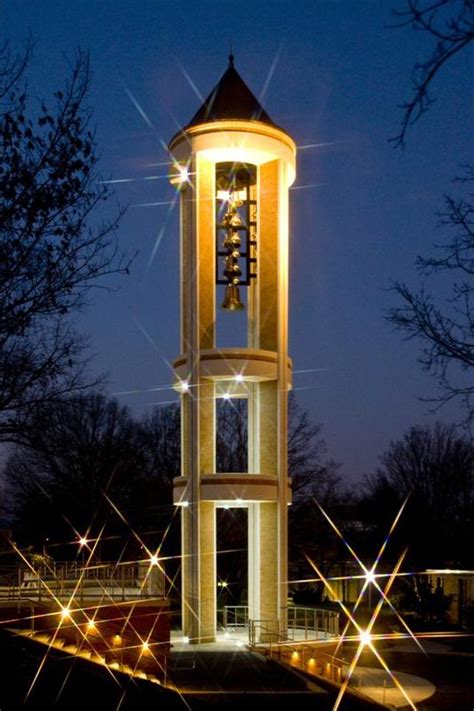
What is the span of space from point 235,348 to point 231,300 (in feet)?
4.00

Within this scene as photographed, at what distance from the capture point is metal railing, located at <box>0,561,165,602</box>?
23.5 metres

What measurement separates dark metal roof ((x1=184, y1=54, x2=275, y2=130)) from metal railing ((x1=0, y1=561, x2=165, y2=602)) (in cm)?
1198

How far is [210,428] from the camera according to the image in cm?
2469

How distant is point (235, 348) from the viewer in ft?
79.6

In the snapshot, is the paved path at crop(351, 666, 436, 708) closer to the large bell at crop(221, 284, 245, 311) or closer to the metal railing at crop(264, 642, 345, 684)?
the metal railing at crop(264, 642, 345, 684)

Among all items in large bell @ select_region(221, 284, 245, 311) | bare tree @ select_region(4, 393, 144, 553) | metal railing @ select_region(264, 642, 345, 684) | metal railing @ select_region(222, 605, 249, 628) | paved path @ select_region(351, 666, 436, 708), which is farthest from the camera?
bare tree @ select_region(4, 393, 144, 553)

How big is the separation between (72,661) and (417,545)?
3020cm

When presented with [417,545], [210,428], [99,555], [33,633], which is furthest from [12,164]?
[417,545]

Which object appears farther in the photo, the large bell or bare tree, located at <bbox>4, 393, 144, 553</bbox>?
bare tree, located at <bbox>4, 393, 144, 553</bbox>

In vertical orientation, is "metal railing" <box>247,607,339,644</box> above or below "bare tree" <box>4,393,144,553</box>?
below

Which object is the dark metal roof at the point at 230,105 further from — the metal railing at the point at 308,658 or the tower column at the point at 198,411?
the metal railing at the point at 308,658

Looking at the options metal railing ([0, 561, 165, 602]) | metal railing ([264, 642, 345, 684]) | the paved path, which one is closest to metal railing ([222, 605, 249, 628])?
metal railing ([0, 561, 165, 602])

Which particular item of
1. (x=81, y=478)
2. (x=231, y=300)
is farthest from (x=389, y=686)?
(x=81, y=478)

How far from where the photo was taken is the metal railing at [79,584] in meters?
23.5
